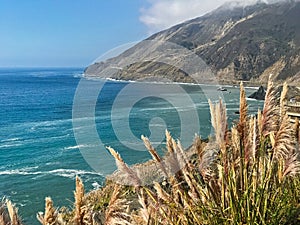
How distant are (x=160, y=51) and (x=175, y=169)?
90.4 m

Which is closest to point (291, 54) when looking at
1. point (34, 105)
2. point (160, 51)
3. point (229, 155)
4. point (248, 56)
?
point (248, 56)

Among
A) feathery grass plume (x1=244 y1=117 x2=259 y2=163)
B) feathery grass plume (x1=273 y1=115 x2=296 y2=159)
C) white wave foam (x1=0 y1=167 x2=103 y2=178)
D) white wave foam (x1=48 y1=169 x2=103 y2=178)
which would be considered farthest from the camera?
white wave foam (x1=0 y1=167 x2=103 y2=178)

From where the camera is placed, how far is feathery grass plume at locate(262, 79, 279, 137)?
8.64 ft

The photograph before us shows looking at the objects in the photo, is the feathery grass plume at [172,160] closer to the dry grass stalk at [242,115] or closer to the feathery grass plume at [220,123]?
the feathery grass plume at [220,123]

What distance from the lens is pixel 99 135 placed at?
27938mm

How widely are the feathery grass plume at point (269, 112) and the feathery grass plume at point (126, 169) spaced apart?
3.00ft

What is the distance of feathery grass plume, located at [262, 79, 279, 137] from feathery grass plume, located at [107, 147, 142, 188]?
0.92 m

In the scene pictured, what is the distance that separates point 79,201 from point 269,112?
1381 mm

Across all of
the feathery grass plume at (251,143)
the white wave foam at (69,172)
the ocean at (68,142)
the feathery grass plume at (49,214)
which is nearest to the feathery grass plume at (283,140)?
the feathery grass plume at (251,143)

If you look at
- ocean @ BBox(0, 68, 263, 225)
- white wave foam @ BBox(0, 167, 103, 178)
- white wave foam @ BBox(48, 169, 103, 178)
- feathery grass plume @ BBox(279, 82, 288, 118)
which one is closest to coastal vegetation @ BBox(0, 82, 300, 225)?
feathery grass plume @ BBox(279, 82, 288, 118)

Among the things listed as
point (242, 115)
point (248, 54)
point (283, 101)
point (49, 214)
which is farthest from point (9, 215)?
point (248, 54)

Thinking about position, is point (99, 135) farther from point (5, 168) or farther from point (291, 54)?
point (291, 54)

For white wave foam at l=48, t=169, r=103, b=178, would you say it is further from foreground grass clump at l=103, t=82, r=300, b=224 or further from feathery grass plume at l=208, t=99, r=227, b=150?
feathery grass plume at l=208, t=99, r=227, b=150

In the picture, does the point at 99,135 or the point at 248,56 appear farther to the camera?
the point at 248,56
